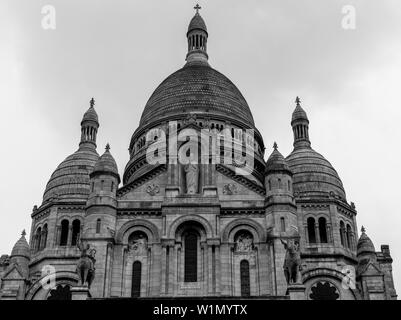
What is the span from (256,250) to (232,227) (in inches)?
71.3

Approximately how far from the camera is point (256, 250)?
3797 cm

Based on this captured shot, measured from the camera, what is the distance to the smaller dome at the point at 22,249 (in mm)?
44812

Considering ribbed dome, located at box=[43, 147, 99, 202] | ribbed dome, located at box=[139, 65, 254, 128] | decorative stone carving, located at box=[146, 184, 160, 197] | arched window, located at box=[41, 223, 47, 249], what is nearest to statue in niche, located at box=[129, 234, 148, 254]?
decorative stone carving, located at box=[146, 184, 160, 197]

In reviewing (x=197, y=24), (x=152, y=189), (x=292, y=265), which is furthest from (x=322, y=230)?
(x=197, y=24)

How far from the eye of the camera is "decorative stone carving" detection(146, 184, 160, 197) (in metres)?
40.2

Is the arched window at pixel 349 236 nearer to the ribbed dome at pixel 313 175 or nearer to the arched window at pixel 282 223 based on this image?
the ribbed dome at pixel 313 175

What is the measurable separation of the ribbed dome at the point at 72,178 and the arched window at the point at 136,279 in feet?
40.7

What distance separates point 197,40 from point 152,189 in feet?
96.8

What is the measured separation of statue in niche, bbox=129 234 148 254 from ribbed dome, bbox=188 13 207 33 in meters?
32.9

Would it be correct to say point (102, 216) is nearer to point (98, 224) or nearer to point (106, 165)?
point (98, 224)

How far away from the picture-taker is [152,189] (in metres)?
40.4

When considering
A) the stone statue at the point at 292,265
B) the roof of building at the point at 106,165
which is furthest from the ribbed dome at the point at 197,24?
the stone statue at the point at 292,265

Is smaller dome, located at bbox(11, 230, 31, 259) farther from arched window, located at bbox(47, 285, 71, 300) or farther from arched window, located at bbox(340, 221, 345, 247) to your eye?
arched window, located at bbox(340, 221, 345, 247)
